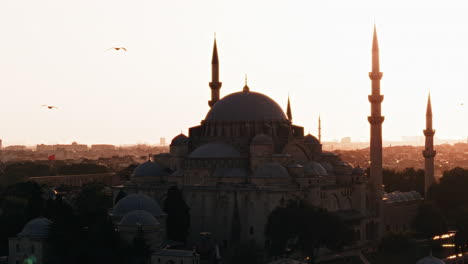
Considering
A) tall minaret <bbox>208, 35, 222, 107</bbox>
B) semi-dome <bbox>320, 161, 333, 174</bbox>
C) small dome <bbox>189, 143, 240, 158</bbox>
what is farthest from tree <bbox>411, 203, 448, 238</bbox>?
tall minaret <bbox>208, 35, 222, 107</bbox>

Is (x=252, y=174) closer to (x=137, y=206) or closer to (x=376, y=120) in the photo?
(x=137, y=206)

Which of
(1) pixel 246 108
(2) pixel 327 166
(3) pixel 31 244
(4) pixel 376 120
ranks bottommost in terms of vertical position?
(3) pixel 31 244

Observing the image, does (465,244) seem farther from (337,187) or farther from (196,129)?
(196,129)

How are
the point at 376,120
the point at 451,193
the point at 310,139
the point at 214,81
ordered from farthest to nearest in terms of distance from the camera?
1. the point at 451,193
2. the point at 214,81
3. the point at 376,120
4. the point at 310,139

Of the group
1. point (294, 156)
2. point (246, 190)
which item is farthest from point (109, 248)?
point (294, 156)

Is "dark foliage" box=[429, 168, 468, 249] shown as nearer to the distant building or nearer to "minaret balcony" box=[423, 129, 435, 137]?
"minaret balcony" box=[423, 129, 435, 137]

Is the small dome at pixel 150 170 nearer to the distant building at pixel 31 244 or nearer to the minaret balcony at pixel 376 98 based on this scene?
the distant building at pixel 31 244

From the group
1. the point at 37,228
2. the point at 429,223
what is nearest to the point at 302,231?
the point at 429,223
